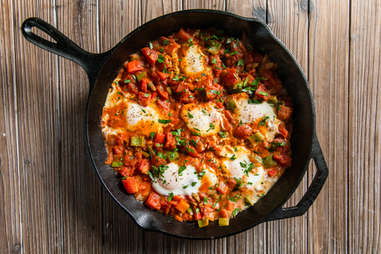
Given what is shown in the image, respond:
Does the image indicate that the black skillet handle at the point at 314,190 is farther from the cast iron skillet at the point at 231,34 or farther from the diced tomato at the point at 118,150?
the diced tomato at the point at 118,150

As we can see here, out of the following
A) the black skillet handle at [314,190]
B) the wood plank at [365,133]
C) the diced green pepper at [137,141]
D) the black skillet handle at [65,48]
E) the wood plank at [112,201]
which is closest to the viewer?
the black skillet handle at [65,48]

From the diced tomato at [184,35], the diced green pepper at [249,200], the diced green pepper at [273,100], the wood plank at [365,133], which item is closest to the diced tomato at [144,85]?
the diced tomato at [184,35]

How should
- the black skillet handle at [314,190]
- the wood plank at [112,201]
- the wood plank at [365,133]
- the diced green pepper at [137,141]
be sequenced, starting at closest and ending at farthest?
the black skillet handle at [314,190] → the diced green pepper at [137,141] → the wood plank at [112,201] → the wood plank at [365,133]

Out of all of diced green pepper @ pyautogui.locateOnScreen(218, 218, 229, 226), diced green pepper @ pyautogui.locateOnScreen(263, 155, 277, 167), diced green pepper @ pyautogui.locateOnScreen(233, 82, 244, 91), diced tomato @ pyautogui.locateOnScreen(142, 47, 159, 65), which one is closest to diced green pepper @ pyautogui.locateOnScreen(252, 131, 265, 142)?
diced green pepper @ pyautogui.locateOnScreen(263, 155, 277, 167)

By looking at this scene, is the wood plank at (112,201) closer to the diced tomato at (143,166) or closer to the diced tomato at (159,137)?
the diced tomato at (143,166)

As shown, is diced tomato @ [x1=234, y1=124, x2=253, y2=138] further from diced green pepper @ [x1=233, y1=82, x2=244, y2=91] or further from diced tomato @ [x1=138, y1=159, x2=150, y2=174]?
diced tomato @ [x1=138, y1=159, x2=150, y2=174]

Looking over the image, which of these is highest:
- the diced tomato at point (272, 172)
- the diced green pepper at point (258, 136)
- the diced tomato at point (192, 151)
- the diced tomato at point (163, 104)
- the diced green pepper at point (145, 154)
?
the diced tomato at point (163, 104)

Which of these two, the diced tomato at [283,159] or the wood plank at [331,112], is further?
the wood plank at [331,112]

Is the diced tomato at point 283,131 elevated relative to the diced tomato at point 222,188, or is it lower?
elevated

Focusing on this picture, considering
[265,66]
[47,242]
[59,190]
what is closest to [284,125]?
[265,66]
